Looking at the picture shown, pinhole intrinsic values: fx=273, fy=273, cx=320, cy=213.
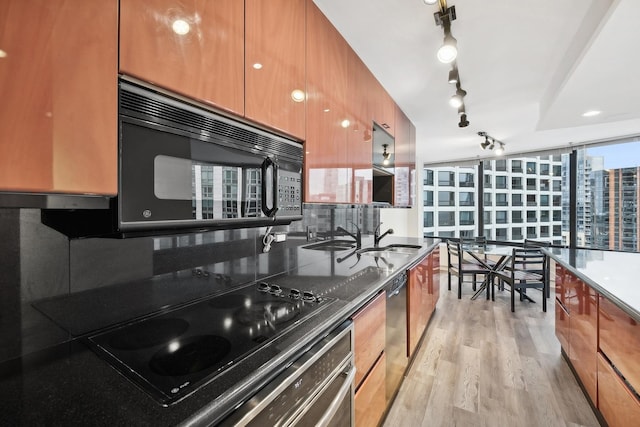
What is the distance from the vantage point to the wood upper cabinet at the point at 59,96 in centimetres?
52

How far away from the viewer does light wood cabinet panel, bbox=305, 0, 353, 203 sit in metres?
1.48

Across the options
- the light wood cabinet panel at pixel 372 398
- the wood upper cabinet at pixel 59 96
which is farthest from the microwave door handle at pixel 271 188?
the light wood cabinet panel at pixel 372 398

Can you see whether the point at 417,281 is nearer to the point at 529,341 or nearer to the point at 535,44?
the point at 529,341

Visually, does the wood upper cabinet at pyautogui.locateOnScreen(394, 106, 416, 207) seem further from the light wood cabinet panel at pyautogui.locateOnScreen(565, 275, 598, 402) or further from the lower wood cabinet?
the light wood cabinet panel at pyautogui.locateOnScreen(565, 275, 598, 402)

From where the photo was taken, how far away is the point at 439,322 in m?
3.18

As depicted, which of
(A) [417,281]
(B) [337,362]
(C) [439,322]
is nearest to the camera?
(B) [337,362]

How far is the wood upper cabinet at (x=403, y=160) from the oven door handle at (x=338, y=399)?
2033 mm

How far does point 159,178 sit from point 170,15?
0.48m

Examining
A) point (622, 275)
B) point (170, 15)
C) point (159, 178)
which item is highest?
point (170, 15)

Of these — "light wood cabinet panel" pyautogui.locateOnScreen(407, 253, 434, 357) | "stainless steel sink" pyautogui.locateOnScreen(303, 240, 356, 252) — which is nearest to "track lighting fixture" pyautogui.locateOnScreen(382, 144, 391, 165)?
"stainless steel sink" pyautogui.locateOnScreen(303, 240, 356, 252)

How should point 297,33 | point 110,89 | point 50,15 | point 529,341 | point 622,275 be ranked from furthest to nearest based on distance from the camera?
point 529,341 → point 622,275 → point 297,33 → point 110,89 → point 50,15

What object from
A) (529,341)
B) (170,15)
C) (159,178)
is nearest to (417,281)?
(529,341)

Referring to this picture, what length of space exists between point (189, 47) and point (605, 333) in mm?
2432

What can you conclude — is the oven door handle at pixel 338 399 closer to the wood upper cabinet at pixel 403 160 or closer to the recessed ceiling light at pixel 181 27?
the recessed ceiling light at pixel 181 27
